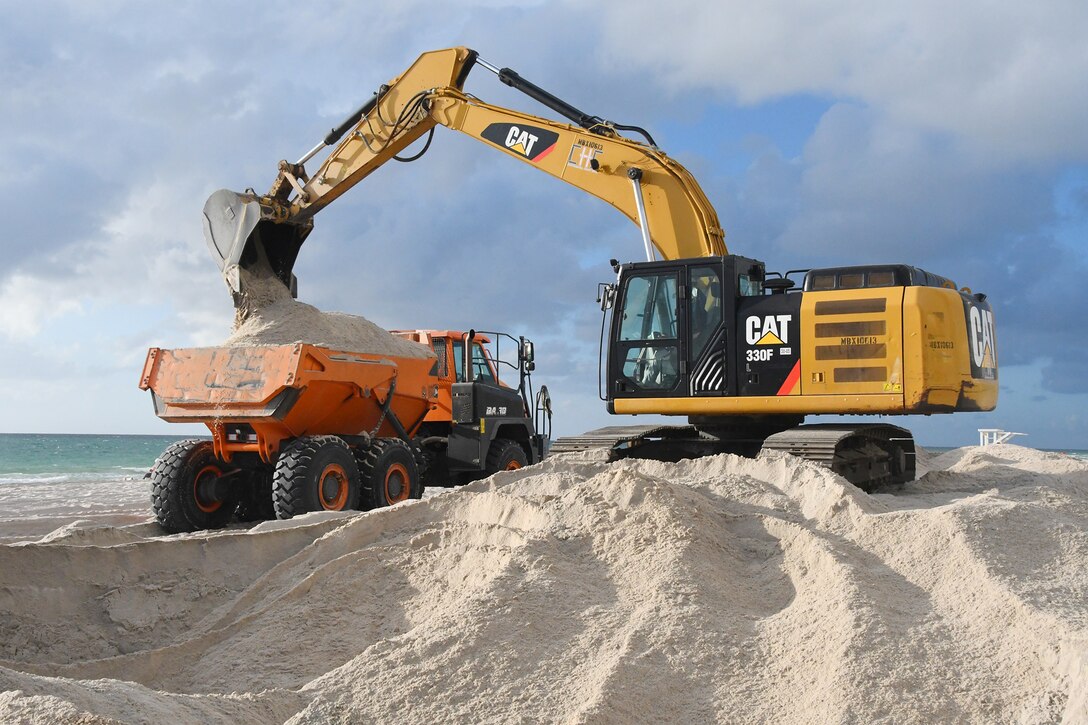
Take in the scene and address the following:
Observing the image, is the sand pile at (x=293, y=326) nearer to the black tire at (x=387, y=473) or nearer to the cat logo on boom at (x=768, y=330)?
the black tire at (x=387, y=473)

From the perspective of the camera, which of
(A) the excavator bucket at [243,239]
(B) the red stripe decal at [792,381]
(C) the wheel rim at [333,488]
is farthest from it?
(A) the excavator bucket at [243,239]

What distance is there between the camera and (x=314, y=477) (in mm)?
10188

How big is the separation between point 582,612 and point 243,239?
8.82 metres

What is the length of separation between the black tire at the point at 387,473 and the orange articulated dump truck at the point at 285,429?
0.04 ft

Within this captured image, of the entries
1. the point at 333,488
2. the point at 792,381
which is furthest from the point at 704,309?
the point at 333,488

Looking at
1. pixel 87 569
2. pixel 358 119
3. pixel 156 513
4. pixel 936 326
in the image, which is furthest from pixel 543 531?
pixel 358 119

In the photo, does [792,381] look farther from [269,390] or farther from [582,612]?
[269,390]

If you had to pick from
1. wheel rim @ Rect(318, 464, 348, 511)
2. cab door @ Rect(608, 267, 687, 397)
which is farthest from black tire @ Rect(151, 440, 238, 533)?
cab door @ Rect(608, 267, 687, 397)

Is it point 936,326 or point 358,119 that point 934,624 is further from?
point 358,119

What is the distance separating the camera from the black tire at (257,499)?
11594 millimetres

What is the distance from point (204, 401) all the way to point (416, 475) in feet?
8.16

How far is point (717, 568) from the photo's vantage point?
20.2ft


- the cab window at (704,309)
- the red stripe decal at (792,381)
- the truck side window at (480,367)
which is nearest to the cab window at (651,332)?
the cab window at (704,309)

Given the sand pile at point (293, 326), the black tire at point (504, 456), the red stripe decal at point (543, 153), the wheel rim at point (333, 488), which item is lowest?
the wheel rim at point (333, 488)
